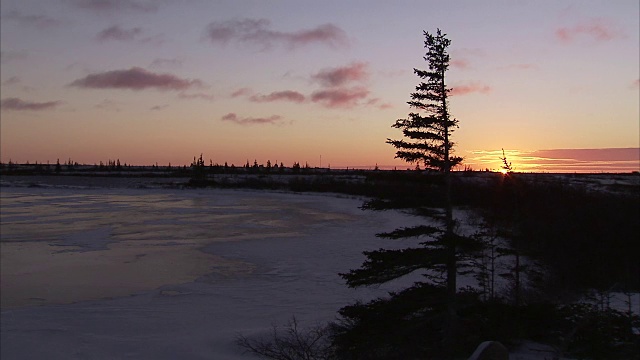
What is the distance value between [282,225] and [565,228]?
15.6 meters

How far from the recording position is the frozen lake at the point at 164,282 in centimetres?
1083

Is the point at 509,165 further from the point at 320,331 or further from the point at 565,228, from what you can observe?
the point at 565,228

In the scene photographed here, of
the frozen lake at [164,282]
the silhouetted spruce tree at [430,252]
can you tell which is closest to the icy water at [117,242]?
the frozen lake at [164,282]

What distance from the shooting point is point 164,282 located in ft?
51.2

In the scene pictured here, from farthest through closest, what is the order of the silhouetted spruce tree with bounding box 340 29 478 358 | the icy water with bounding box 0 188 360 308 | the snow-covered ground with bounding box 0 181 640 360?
the icy water with bounding box 0 188 360 308
the snow-covered ground with bounding box 0 181 640 360
the silhouetted spruce tree with bounding box 340 29 478 358

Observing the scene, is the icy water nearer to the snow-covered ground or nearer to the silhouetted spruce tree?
the snow-covered ground

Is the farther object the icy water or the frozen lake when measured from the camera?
the icy water

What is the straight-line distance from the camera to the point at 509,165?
34.6ft

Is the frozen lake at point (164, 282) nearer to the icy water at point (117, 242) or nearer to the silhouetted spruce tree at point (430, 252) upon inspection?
the icy water at point (117, 242)

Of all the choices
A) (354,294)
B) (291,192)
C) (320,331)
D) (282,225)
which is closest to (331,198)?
(291,192)

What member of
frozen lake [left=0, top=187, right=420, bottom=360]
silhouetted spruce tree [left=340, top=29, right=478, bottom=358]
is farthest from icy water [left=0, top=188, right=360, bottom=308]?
silhouetted spruce tree [left=340, top=29, right=478, bottom=358]

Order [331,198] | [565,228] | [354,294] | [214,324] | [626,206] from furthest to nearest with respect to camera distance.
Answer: [331,198]
[626,206]
[565,228]
[354,294]
[214,324]

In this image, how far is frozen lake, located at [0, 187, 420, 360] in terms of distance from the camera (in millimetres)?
10828

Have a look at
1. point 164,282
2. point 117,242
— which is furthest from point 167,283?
point 117,242
